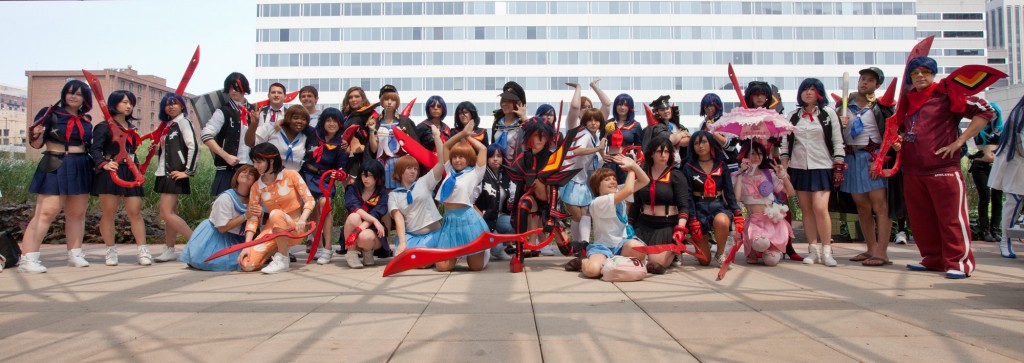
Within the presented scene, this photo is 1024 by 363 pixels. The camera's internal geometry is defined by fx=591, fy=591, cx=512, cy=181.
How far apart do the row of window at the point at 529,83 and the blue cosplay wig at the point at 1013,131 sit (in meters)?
49.3

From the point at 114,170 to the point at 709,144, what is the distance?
5668mm

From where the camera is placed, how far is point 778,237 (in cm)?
561

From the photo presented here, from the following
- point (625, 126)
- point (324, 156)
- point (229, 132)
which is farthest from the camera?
point (625, 126)

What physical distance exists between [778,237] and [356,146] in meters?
4.34

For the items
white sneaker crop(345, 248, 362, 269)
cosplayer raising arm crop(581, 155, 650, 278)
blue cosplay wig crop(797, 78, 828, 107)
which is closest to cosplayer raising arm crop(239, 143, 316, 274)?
white sneaker crop(345, 248, 362, 269)

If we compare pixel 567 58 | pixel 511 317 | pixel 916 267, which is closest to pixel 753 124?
pixel 916 267

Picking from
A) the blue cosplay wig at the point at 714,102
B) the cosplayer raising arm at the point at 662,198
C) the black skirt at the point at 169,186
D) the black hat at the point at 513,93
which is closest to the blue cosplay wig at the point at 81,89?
the black skirt at the point at 169,186

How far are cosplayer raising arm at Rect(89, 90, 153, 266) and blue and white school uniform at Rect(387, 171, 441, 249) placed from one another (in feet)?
8.73

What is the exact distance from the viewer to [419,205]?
557cm

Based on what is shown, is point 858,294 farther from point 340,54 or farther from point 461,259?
point 340,54

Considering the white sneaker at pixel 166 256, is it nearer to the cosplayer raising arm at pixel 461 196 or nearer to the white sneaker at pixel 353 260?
the white sneaker at pixel 353 260

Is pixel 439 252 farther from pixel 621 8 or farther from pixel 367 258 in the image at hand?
pixel 621 8

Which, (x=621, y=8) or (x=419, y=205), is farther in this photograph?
(x=621, y=8)

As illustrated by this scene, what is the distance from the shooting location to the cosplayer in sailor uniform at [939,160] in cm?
488
